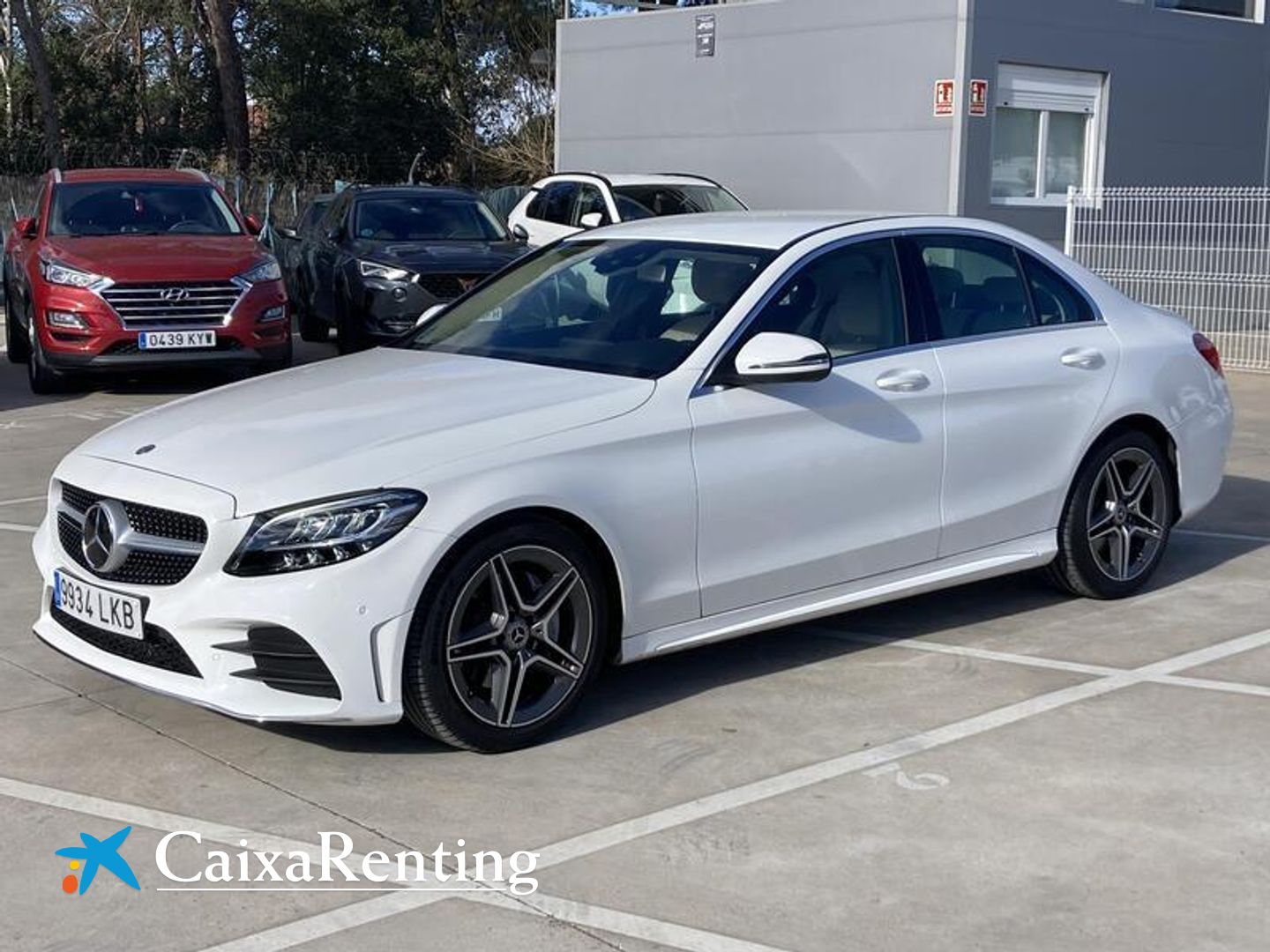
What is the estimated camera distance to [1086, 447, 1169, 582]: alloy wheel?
268 inches

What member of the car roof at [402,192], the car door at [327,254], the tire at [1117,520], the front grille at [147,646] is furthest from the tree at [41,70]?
the front grille at [147,646]

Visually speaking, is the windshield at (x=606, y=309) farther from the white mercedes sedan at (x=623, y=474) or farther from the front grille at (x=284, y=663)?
the front grille at (x=284, y=663)

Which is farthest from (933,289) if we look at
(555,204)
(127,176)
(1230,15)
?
(1230,15)

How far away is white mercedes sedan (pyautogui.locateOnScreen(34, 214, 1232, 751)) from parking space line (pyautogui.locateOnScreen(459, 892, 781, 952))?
0.91 meters

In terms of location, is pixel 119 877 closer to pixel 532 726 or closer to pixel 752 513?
pixel 532 726

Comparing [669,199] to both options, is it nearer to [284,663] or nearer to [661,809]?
[284,663]

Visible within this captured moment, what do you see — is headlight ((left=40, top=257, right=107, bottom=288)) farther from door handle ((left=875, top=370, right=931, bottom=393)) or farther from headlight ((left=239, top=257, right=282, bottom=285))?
door handle ((left=875, top=370, right=931, bottom=393))

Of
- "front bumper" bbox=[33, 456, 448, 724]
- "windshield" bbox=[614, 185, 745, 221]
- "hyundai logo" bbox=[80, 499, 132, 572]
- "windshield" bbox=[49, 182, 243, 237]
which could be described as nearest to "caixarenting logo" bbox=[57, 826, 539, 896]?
"front bumper" bbox=[33, 456, 448, 724]

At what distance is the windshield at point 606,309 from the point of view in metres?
5.71

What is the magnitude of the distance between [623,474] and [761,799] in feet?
3.58

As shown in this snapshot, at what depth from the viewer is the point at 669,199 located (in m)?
17.2

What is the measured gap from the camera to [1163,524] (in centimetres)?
707

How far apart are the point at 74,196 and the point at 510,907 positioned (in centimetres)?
1114

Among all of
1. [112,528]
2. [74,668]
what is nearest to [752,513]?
[112,528]
